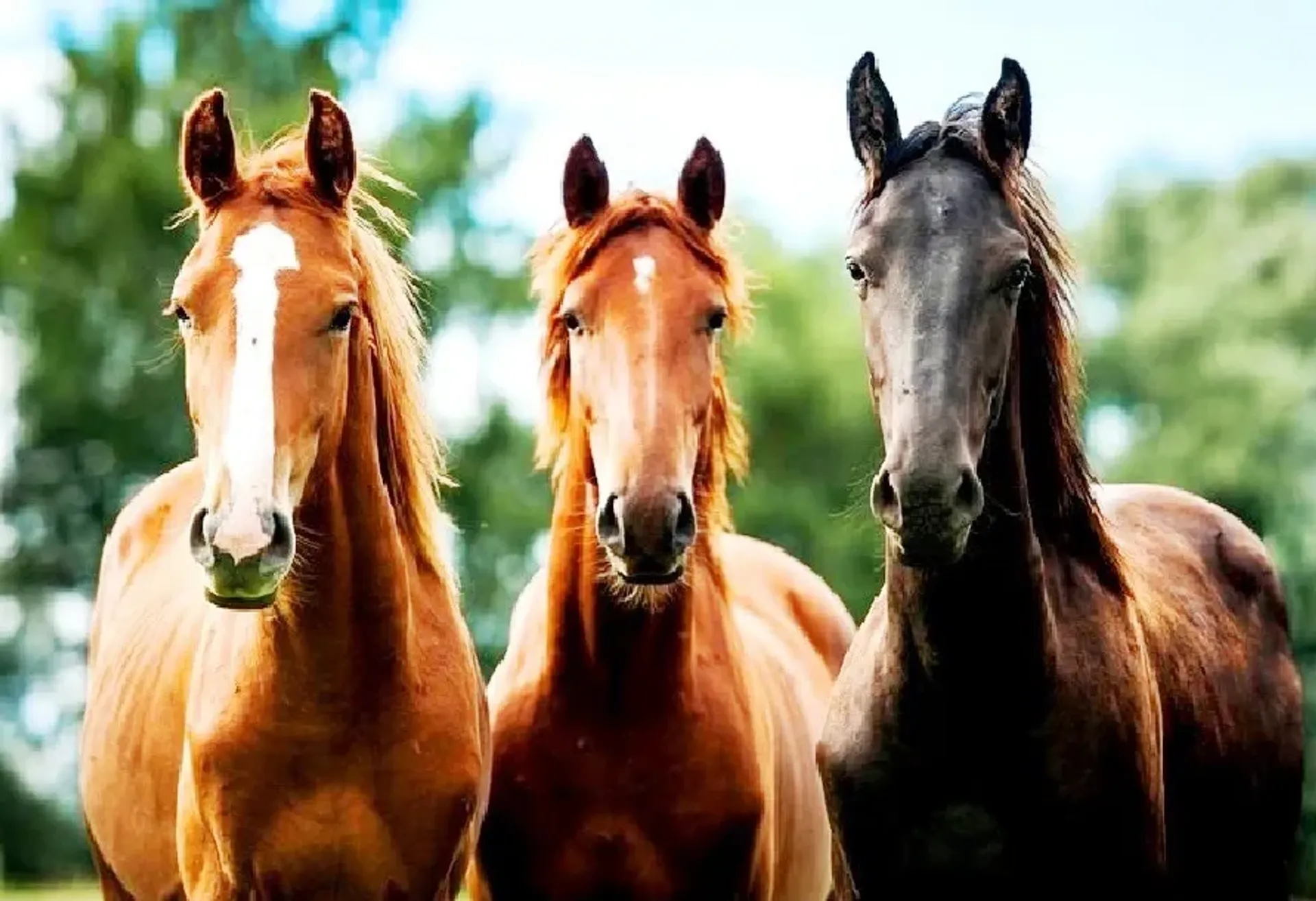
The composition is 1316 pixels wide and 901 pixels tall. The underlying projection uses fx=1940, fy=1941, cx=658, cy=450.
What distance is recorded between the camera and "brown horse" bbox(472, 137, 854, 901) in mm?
5488

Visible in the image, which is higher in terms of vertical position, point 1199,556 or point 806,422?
point 806,422

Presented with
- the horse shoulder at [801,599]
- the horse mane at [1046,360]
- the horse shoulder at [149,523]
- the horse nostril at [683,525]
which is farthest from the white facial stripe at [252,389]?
the horse shoulder at [801,599]

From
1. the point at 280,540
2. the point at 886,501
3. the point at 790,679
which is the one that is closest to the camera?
the point at 886,501

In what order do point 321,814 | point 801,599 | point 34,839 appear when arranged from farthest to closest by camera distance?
point 34,839 → point 801,599 → point 321,814

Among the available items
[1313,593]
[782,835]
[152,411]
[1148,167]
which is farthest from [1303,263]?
[782,835]

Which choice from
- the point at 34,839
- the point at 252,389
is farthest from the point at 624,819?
the point at 34,839

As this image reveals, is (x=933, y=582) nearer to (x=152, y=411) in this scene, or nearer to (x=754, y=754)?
(x=754, y=754)

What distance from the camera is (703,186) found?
6051 mm

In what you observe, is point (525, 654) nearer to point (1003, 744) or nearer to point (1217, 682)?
point (1003, 744)

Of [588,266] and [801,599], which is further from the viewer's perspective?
[801,599]

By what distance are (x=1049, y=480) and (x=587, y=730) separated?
5.28 ft

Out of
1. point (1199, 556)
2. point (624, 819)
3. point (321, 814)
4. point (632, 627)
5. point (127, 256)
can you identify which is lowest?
point (624, 819)

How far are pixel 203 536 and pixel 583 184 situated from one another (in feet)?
6.89

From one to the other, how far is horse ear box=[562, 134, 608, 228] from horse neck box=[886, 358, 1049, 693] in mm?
1765
